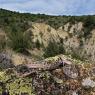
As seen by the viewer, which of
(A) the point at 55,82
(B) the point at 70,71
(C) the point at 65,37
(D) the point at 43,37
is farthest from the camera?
(C) the point at 65,37

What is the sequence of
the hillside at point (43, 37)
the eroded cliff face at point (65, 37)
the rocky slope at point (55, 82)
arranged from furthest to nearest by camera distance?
the eroded cliff face at point (65, 37)
the hillside at point (43, 37)
the rocky slope at point (55, 82)

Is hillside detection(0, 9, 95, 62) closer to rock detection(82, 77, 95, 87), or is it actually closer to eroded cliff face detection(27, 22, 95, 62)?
eroded cliff face detection(27, 22, 95, 62)

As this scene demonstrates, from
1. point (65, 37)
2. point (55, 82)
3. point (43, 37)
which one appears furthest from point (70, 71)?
point (65, 37)

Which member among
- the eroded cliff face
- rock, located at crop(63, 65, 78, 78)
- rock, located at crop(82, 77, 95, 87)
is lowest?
the eroded cliff face

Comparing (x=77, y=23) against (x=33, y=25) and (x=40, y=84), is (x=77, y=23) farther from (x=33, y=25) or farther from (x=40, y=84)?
(x=40, y=84)

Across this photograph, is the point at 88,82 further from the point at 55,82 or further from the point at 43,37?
the point at 43,37

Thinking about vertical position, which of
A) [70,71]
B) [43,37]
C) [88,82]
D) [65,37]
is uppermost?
[70,71]

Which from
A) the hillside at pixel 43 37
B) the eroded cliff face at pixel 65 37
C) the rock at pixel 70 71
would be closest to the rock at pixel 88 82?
the rock at pixel 70 71

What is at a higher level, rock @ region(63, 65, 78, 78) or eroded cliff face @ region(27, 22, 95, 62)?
rock @ region(63, 65, 78, 78)

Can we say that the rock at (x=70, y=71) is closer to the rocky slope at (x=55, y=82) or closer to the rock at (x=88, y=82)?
the rocky slope at (x=55, y=82)

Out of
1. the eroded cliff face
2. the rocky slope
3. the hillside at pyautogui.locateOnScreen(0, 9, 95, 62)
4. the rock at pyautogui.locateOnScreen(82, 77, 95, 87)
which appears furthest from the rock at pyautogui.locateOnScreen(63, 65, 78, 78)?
the eroded cliff face

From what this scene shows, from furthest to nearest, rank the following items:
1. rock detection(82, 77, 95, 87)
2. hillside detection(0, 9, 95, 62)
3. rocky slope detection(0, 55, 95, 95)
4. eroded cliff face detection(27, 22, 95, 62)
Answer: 1. eroded cliff face detection(27, 22, 95, 62)
2. hillside detection(0, 9, 95, 62)
3. rock detection(82, 77, 95, 87)
4. rocky slope detection(0, 55, 95, 95)

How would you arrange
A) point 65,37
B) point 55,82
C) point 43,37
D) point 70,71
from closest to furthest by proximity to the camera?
point 55,82
point 70,71
point 43,37
point 65,37

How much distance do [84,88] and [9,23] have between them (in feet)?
193
